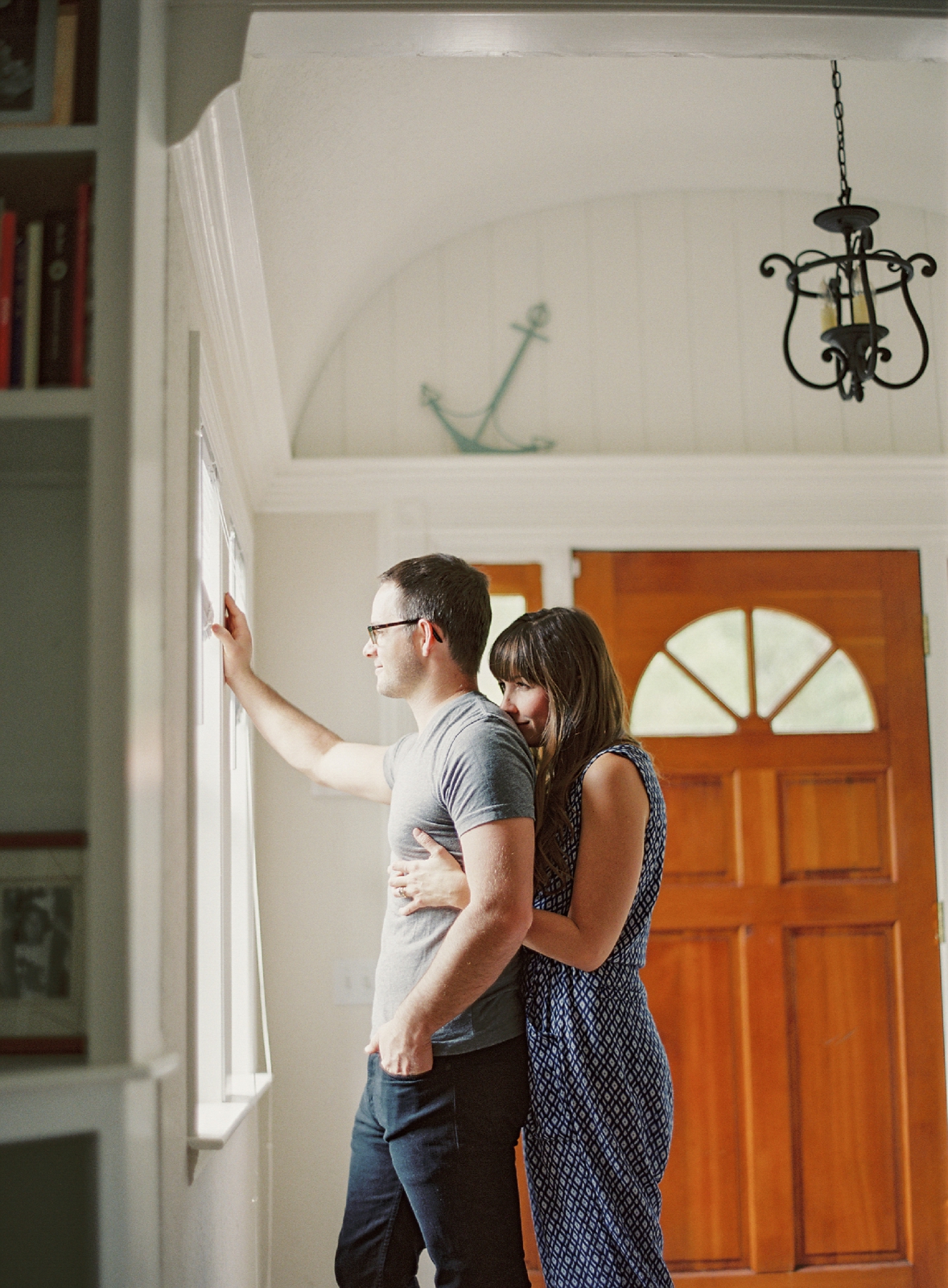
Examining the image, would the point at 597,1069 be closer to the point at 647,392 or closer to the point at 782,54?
the point at 782,54

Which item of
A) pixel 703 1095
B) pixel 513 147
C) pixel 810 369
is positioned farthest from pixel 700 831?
pixel 513 147

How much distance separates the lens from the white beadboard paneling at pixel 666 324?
3084 millimetres

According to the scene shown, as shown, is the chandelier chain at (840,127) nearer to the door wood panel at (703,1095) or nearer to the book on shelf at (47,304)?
the book on shelf at (47,304)

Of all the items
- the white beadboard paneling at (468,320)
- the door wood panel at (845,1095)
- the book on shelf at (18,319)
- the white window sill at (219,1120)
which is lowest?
the door wood panel at (845,1095)

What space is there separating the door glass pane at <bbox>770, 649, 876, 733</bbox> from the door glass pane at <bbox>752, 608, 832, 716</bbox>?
34mm

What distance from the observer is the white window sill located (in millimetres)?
1495

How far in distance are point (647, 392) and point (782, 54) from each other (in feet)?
5.46

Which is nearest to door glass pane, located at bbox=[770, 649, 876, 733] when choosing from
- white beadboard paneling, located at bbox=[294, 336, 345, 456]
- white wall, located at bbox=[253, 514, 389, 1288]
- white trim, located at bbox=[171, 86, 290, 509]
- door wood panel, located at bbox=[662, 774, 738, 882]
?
door wood panel, located at bbox=[662, 774, 738, 882]

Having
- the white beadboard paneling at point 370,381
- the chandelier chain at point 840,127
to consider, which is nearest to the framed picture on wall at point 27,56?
the chandelier chain at point 840,127

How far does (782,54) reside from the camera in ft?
4.70

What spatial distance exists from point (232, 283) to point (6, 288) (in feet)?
2.77

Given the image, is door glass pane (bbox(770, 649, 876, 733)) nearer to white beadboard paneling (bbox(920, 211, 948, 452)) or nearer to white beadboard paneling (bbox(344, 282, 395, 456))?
white beadboard paneling (bbox(920, 211, 948, 452))

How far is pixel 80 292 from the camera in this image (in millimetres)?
1073

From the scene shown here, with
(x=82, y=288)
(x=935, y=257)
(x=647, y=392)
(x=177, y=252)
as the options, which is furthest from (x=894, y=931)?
(x=82, y=288)
